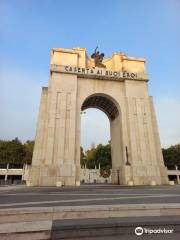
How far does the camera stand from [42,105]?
2873cm

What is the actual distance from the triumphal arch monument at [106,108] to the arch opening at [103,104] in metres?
0.18

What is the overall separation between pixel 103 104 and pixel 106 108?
0.99 m

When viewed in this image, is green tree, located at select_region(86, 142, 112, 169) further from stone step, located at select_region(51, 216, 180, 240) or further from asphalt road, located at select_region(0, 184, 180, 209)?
stone step, located at select_region(51, 216, 180, 240)

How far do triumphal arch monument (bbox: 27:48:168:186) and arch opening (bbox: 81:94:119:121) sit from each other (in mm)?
177

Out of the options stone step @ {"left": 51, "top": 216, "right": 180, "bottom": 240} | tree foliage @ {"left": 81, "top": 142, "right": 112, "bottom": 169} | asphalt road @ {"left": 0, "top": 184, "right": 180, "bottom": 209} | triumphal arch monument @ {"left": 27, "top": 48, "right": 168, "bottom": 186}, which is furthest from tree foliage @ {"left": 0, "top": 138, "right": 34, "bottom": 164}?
stone step @ {"left": 51, "top": 216, "right": 180, "bottom": 240}

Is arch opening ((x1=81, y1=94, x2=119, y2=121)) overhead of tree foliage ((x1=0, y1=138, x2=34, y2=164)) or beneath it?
overhead

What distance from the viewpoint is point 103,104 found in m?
35.1

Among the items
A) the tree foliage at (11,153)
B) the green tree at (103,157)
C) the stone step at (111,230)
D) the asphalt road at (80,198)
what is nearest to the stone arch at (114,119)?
the asphalt road at (80,198)

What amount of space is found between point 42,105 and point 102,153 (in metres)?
43.0

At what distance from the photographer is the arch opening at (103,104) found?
32438 mm

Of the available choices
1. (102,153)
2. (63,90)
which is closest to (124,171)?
(63,90)

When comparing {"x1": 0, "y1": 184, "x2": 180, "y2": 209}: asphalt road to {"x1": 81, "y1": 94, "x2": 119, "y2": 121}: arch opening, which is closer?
{"x1": 0, "y1": 184, "x2": 180, "y2": 209}: asphalt road

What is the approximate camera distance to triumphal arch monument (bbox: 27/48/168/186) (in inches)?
1000

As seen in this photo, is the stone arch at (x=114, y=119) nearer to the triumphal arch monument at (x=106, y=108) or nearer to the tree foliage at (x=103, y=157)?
the triumphal arch monument at (x=106, y=108)
